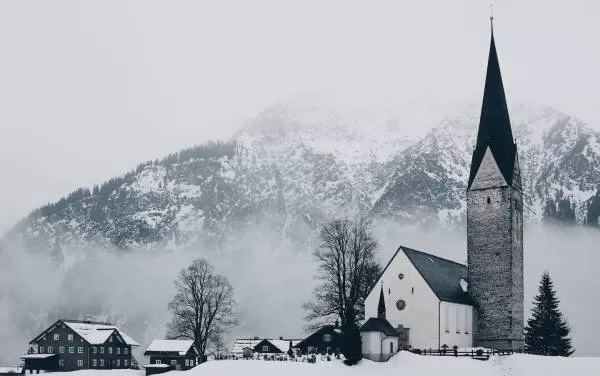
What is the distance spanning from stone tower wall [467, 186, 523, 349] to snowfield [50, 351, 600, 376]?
8871mm

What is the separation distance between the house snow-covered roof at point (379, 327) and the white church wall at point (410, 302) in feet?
9.68

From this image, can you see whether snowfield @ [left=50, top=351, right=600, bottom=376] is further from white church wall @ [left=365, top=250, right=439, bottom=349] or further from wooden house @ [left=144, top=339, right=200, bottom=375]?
wooden house @ [left=144, top=339, right=200, bottom=375]

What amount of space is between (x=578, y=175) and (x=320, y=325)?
13881 cm

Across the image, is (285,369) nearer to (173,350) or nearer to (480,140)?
(480,140)

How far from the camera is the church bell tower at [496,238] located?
59.5 meters

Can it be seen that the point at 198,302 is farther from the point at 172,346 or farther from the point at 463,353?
the point at 463,353

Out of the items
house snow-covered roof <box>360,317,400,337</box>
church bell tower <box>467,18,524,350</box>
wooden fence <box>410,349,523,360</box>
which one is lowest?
wooden fence <box>410,349,523,360</box>

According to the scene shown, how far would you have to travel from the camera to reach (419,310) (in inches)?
2267

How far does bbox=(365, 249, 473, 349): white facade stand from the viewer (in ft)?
186

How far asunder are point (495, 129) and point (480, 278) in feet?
41.1

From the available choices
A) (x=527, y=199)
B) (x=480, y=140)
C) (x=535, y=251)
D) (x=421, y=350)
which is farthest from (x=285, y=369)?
(x=527, y=199)

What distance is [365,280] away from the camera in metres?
70.9

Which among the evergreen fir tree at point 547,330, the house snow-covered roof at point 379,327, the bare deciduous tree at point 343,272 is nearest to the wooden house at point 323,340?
the bare deciduous tree at point 343,272

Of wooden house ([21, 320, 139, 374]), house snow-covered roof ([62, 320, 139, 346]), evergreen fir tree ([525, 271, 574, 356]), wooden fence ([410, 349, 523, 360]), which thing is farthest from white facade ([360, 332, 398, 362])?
house snow-covered roof ([62, 320, 139, 346])
